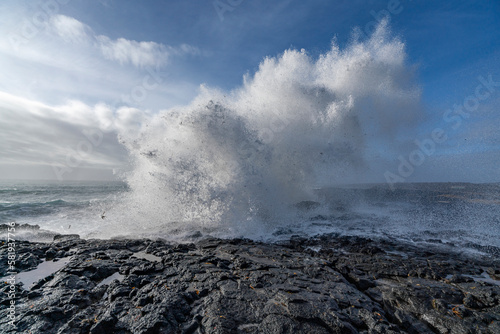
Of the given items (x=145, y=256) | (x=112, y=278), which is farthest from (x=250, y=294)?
(x=145, y=256)

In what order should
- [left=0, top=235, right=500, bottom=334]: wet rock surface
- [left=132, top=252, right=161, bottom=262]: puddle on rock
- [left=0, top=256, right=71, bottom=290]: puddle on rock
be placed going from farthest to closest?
[left=132, top=252, right=161, bottom=262]: puddle on rock → [left=0, top=256, right=71, bottom=290]: puddle on rock → [left=0, top=235, right=500, bottom=334]: wet rock surface

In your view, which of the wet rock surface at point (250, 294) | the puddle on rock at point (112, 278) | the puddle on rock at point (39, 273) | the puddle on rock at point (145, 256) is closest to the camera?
the wet rock surface at point (250, 294)

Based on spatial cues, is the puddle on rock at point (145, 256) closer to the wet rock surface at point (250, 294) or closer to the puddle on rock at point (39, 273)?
the wet rock surface at point (250, 294)

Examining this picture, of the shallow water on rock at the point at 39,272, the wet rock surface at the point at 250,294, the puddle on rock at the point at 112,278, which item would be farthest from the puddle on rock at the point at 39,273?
the puddle on rock at the point at 112,278

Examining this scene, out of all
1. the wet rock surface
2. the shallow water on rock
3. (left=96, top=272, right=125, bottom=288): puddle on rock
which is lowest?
the shallow water on rock

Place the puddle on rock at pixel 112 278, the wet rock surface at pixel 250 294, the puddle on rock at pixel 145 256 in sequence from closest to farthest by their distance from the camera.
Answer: the wet rock surface at pixel 250 294, the puddle on rock at pixel 112 278, the puddle on rock at pixel 145 256

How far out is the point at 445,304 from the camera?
4.85m

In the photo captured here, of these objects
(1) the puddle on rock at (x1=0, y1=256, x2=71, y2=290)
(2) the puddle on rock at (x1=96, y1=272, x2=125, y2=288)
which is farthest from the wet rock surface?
(1) the puddle on rock at (x1=0, y1=256, x2=71, y2=290)

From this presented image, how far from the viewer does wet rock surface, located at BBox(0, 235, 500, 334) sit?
162 inches

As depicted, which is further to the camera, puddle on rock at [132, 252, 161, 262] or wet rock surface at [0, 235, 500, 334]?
puddle on rock at [132, 252, 161, 262]

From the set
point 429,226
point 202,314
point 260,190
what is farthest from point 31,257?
point 429,226

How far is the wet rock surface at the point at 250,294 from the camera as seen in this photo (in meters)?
4.11

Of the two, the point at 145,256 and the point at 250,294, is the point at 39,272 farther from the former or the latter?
the point at 250,294

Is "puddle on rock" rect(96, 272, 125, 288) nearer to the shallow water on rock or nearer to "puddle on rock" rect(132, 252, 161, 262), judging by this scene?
"puddle on rock" rect(132, 252, 161, 262)
